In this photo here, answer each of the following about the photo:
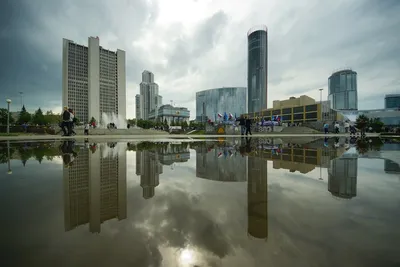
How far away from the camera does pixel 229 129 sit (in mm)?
34250

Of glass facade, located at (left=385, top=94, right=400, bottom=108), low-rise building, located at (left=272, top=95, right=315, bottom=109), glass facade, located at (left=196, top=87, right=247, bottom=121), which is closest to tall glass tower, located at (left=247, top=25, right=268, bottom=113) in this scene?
glass facade, located at (left=196, top=87, right=247, bottom=121)

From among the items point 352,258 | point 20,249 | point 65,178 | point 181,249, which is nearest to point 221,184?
point 181,249

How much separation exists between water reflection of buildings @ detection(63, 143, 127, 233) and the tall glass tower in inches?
6562

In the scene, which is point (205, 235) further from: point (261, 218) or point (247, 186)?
point (247, 186)

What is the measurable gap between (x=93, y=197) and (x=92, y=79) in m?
123

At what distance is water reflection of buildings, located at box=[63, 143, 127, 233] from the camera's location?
5.59 ft

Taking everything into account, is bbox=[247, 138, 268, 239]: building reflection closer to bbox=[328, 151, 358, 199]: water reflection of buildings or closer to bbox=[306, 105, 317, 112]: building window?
bbox=[328, 151, 358, 199]: water reflection of buildings

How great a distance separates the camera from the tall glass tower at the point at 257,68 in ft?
520

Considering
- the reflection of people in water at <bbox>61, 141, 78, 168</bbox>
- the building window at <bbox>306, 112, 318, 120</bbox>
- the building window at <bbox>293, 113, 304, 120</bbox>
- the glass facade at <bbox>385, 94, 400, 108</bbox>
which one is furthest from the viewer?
the glass facade at <bbox>385, 94, 400, 108</bbox>

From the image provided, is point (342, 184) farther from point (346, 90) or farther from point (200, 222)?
point (346, 90)

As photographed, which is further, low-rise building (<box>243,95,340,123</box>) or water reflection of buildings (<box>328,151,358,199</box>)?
low-rise building (<box>243,95,340,123</box>)

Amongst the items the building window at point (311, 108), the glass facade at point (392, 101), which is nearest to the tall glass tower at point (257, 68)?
the building window at point (311, 108)

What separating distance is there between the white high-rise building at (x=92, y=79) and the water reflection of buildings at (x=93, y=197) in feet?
393

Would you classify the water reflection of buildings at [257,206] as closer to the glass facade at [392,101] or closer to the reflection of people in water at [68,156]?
the reflection of people in water at [68,156]
